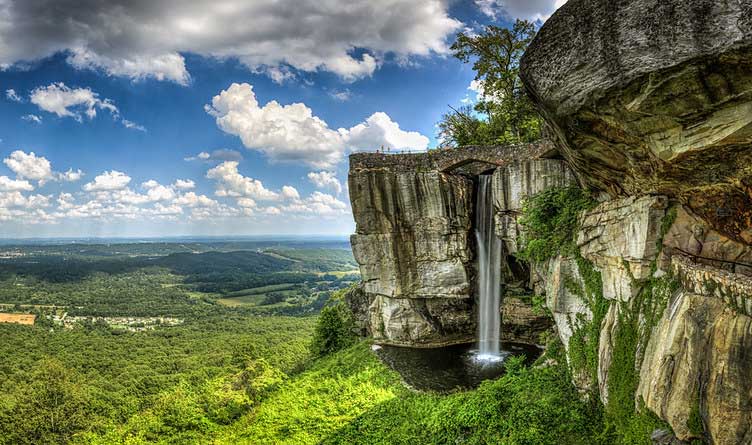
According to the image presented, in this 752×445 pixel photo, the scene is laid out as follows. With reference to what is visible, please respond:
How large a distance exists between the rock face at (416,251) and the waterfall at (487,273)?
2.28 ft

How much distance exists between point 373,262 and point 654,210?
54.2 ft

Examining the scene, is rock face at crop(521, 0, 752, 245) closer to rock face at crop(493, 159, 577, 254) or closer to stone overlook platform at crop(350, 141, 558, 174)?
rock face at crop(493, 159, 577, 254)

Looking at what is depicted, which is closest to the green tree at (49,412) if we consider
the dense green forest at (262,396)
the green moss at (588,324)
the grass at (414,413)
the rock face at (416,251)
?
the dense green forest at (262,396)

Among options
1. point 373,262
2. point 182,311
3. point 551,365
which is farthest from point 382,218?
point 182,311

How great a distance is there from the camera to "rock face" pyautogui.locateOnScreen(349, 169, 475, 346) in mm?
22344

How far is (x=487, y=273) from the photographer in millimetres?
22844

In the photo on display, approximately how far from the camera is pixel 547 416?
37.8ft

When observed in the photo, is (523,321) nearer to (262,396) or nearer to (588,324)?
(588,324)

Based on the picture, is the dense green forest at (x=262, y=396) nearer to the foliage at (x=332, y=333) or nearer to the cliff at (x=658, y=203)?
the foliage at (x=332, y=333)

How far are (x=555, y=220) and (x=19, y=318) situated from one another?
10079 cm

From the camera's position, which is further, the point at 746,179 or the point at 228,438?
the point at 228,438

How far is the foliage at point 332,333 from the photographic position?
1027 inches

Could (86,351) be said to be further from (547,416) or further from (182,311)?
(547,416)

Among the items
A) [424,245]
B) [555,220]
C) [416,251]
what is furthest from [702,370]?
[416,251]
